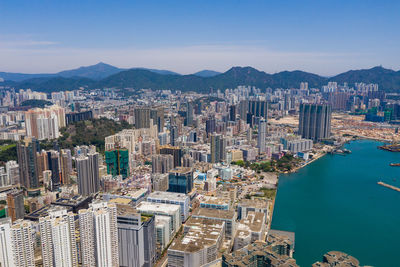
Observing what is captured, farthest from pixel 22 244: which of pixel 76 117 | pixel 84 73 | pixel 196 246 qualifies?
pixel 84 73

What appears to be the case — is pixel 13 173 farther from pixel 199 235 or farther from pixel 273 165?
pixel 273 165

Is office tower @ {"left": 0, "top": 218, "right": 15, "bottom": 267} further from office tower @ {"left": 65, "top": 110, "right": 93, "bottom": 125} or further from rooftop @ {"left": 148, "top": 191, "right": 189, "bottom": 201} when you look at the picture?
office tower @ {"left": 65, "top": 110, "right": 93, "bottom": 125}

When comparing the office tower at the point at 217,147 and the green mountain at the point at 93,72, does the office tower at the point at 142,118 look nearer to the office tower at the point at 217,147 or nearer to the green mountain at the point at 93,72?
the office tower at the point at 217,147

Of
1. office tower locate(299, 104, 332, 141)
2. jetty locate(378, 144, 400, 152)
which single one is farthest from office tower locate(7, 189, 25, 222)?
jetty locate(378, 144, 400, 152)

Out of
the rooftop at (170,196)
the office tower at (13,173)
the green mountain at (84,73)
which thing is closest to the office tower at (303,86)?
the green mountain at (84,73)

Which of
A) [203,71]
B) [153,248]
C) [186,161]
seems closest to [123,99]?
[186,161]

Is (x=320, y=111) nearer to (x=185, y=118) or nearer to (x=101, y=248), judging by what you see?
(x=185, y=118)
